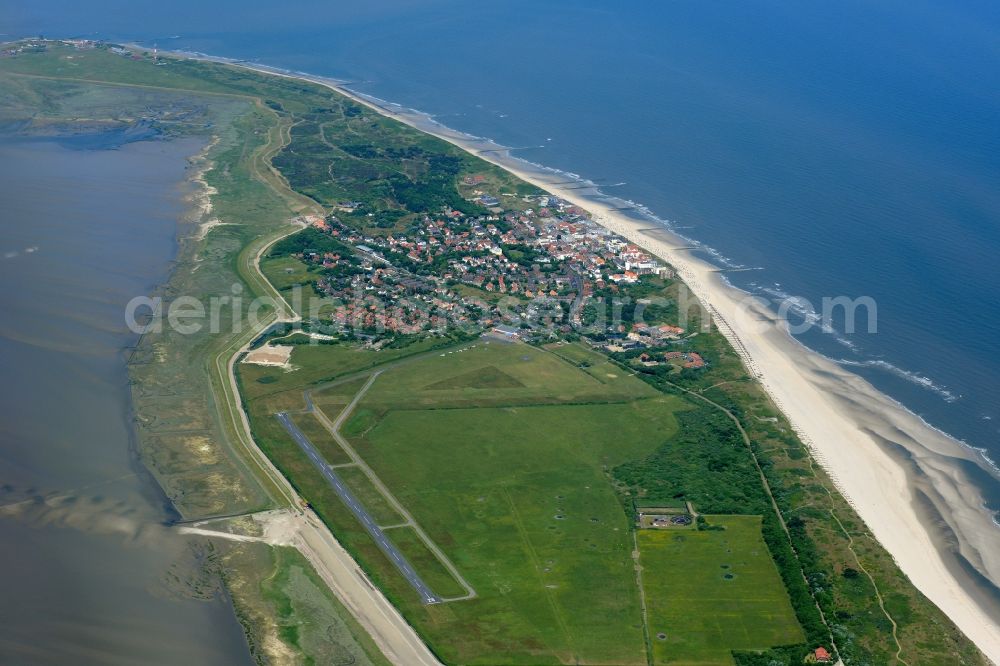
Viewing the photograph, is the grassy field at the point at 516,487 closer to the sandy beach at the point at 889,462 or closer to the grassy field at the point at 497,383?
the grassy field at the point at 497,383

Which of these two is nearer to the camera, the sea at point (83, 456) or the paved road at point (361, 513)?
the sea at point (83, 456)

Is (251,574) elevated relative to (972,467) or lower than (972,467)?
lower

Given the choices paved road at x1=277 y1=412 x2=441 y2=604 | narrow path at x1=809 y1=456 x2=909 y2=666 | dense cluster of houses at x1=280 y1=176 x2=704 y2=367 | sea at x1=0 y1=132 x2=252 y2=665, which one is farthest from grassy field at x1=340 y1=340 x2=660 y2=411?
sea at x1=0 y1=132 x2=252 y2=665

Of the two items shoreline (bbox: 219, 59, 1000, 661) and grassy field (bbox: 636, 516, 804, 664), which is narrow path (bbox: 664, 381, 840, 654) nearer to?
grassy field (bbox: 636, 516, 804, 664)

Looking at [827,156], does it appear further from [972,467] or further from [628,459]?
[628,459]

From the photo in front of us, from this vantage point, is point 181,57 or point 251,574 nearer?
point 251,574

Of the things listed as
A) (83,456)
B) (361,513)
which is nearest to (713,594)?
(361,513)

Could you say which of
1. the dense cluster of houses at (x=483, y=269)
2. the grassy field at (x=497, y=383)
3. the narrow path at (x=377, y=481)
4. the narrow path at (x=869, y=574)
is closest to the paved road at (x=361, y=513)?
the narrow path at (x=377, y=481)

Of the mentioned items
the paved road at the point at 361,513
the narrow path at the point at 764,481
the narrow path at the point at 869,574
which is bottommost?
the paved road at the point at 361,513

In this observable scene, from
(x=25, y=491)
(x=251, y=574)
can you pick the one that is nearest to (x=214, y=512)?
(x=251, y=574)
